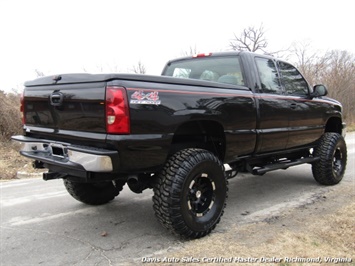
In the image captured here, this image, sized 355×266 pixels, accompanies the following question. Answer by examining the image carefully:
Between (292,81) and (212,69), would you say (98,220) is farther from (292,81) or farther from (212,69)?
(292,81)

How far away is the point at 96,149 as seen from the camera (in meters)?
3.10

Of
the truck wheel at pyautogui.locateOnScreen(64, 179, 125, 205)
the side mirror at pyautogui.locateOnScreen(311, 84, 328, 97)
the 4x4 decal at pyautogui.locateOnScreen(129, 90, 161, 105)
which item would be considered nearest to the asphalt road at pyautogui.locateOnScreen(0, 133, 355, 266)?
the truck wheel at pyautogui.locateOnScreen(64, 179, 125, 205)

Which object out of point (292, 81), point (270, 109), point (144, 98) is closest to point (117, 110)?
point (144, 98)

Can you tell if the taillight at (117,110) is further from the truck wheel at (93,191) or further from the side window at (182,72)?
the side window at (182,72)

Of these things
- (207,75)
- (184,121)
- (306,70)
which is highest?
(207,75)

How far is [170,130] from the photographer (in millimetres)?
3340

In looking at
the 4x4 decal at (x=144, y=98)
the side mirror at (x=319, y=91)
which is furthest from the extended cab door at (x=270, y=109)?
the 4x4 decal at (x=144, y=98)

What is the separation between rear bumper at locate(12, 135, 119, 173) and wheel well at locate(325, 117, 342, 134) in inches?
185

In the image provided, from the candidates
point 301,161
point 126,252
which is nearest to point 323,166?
point 301,161

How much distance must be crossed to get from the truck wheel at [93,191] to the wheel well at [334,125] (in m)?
4.00

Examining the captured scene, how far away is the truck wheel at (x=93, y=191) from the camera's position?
454 centimetres

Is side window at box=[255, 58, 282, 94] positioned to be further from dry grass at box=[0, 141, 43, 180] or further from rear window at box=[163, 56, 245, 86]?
dry grass at box=[0, 141, 43, 180]

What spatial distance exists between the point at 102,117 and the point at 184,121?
32.4 inches

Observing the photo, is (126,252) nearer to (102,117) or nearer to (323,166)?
(102,117)
